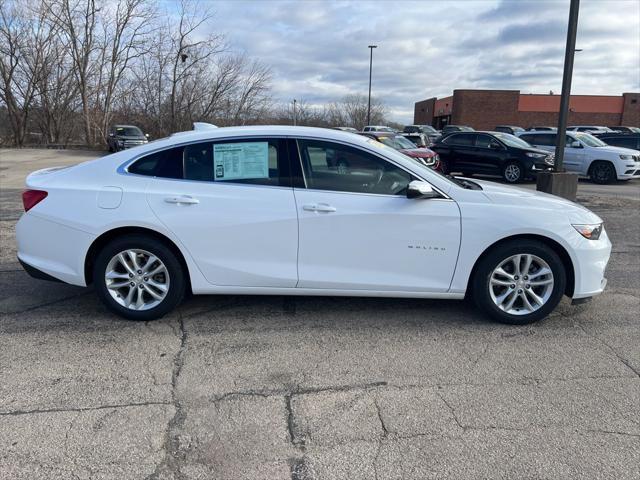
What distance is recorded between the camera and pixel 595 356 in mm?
3729

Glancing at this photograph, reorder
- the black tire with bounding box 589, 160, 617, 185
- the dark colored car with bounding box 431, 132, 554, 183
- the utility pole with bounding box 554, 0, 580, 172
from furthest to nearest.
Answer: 1. the black tire with bounding box 589, 160, 617, 185
2. the dark colored car with bounding box 431, 132, 554, 183
3. the utility pole with bounding box 554, 0, 580, 172

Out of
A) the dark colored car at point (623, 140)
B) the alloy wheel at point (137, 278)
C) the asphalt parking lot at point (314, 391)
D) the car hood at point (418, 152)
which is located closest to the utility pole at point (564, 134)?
the car hood at point (418, 152)

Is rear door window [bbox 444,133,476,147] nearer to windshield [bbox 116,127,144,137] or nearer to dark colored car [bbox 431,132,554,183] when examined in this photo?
dark colored car [bbox 431,132,554,183]

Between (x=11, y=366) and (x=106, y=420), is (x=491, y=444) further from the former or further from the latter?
(x=11, y=366)

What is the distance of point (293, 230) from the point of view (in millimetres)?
3998

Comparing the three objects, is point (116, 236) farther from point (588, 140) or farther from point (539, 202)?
point (588, 140)

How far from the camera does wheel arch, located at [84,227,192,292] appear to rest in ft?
13.4

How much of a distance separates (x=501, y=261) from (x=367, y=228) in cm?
114

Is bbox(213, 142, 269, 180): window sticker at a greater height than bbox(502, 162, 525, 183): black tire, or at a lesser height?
greater

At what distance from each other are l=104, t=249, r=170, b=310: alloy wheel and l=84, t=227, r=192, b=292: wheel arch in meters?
0.14

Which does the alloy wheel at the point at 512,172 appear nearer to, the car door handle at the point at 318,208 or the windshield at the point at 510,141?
the windshield at the point at 510,141

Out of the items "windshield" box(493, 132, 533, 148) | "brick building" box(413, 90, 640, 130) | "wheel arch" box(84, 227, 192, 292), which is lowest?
"wheel arch" box(84, 227, 192, 292)

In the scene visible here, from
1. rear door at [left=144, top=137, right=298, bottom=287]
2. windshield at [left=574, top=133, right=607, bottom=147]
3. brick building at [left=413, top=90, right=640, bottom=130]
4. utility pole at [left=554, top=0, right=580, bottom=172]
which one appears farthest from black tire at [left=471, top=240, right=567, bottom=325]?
brick building at [left=413, top=90, right=640, bottom=130]

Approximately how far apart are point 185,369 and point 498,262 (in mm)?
2557
